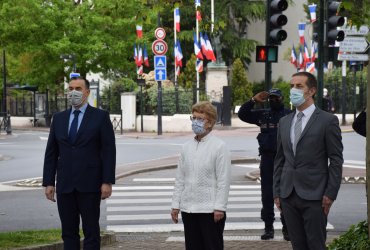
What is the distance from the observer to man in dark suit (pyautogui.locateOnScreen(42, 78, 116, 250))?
908 cm

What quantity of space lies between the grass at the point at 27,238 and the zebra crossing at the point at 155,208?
68.8 inches

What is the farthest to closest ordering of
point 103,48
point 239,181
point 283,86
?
point 283,86 < point 103,48 < point 239,181

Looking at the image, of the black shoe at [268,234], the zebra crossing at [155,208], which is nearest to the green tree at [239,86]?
the zebra crossing at [155,208]

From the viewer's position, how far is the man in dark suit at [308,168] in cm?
780

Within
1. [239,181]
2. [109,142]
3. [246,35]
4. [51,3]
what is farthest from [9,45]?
[109,142]

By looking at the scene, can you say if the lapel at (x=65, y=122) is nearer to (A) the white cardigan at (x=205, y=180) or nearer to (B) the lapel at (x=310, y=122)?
(A) the white cardigan at (x=205, y=180)

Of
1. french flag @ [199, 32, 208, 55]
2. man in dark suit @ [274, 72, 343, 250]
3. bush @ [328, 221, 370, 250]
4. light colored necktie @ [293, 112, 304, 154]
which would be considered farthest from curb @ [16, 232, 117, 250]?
french flag @ [199, 32, 208, 55]

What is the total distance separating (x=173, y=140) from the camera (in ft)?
129

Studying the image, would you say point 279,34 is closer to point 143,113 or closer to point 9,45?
point 143,113

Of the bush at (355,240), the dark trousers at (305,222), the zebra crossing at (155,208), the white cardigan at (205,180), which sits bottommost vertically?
the zebra crossing at (155,208)

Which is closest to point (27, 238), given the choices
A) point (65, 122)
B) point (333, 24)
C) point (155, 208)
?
point (65, 122)

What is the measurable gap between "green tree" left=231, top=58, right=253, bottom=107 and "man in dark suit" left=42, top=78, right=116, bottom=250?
4939cm

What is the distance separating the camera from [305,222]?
7.88 meters

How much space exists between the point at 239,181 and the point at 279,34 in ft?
14.5
